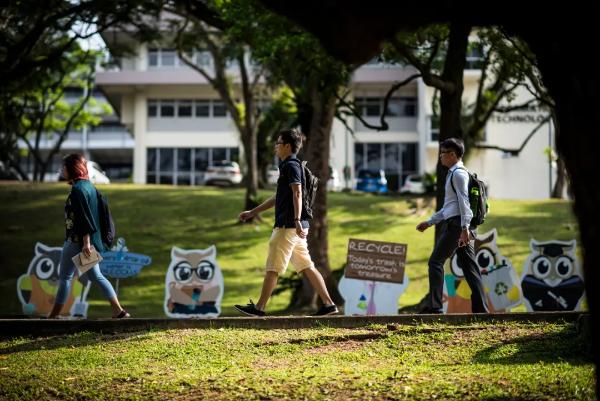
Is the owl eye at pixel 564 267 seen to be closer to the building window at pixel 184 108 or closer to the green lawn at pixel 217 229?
the green lawn at pixel 217 229

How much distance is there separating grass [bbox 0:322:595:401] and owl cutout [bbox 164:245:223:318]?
4.21 meters

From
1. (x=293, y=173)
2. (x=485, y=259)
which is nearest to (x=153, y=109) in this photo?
(x=485, y=259)

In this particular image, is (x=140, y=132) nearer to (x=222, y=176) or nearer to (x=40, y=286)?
(x=222, y=176)

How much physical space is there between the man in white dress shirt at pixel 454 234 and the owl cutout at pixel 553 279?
3467 millimetres

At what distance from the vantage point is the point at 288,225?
8594mm

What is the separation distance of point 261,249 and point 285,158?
16.0 metres

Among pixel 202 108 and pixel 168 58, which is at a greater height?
pixel 168 58

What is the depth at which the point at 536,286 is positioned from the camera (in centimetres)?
1241

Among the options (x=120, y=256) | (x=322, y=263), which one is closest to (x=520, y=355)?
(x=120, y=256)

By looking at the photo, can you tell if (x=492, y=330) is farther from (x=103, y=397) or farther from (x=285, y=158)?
(x=103, y=397)

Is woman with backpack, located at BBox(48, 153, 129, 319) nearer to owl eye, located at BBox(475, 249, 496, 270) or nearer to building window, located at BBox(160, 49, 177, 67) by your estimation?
owl eye, located at BBox(475, 249, 496, 270)

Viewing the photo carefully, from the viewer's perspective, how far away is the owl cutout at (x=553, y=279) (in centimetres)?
1231

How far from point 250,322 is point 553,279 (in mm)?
5667

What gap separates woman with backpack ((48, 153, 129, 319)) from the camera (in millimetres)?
9102
